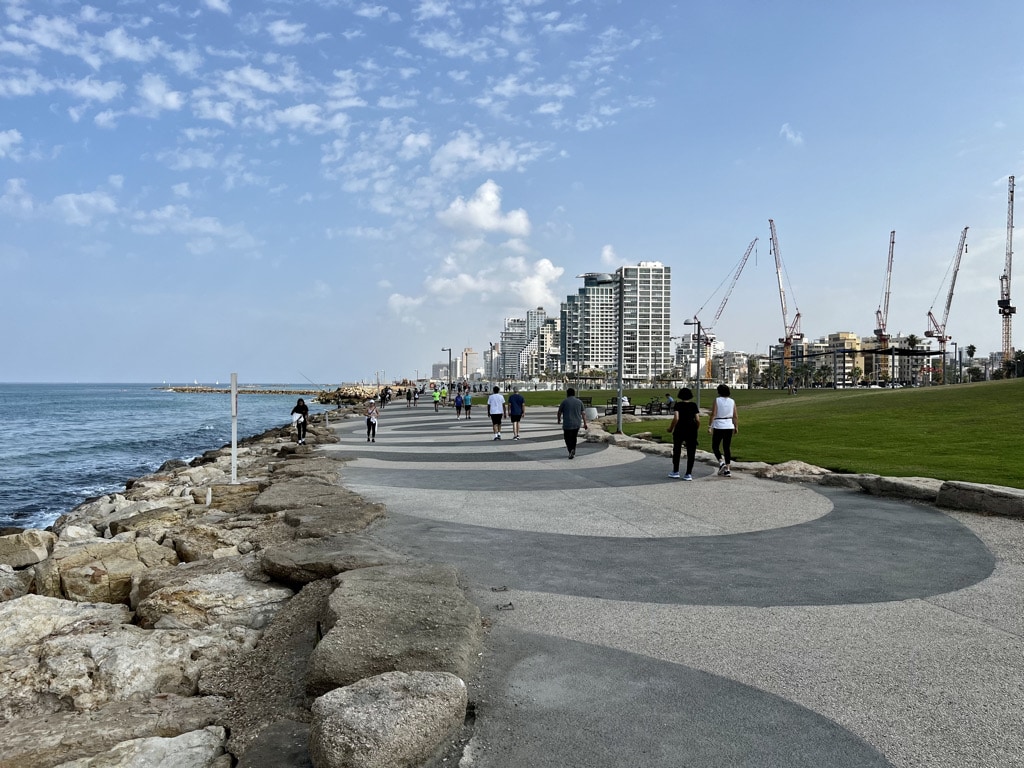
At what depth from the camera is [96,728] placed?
12.8 feet

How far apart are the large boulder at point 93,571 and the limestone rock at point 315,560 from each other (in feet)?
6.17

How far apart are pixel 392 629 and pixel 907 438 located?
18.4 metres

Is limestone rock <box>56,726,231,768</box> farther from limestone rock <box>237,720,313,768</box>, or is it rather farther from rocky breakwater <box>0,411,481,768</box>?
limestone rock <box>237,720,313,768</box>

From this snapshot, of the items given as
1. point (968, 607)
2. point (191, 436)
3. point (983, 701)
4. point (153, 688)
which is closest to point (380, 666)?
point (153, 688)

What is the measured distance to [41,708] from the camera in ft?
14.6

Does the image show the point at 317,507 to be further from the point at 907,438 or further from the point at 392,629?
the point at 907,438

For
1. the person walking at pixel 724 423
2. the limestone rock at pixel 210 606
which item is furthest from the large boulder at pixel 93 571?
the person walking at pixel 724 423

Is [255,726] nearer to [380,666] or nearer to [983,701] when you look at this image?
[380,666]

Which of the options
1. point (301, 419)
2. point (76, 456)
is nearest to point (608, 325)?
point (76, 456)

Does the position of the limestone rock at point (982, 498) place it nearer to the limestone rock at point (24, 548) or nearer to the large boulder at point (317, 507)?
the large boulder at point (317, 507)

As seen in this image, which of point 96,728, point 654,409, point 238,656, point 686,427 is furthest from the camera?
point 654,409

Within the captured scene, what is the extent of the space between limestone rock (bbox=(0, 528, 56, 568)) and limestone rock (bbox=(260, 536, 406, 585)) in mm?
5380

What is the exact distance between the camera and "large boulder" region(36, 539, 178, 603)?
23.4 ft

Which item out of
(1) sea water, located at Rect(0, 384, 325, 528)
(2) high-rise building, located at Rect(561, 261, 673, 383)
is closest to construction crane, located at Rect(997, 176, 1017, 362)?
(2) high-rise building, located at Rect(561, 261, 673, 383)
